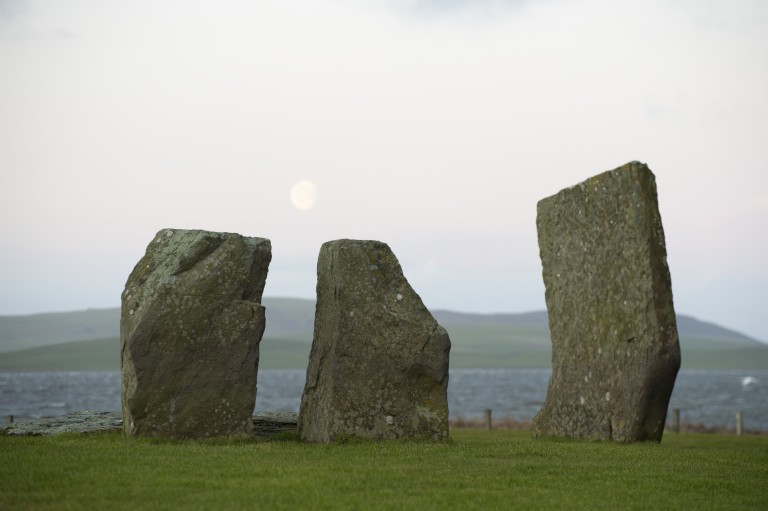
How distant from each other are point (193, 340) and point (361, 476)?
4.77 m

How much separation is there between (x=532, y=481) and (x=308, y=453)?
13.2ft

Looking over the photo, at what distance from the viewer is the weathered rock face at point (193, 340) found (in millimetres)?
17203

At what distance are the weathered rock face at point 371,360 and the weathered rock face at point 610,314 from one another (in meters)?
3.76

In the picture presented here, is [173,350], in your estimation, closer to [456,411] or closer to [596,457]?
[596,457]

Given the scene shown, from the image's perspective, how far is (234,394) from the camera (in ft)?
58.0

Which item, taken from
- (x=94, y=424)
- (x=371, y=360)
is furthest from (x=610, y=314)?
(x=94, y=424)

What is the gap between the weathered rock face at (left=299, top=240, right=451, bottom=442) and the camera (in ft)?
59.0

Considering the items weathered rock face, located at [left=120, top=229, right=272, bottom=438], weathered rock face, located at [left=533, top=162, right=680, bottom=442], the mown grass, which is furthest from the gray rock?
weathered rock face, located at [left=533, top=162, right=680, bottom=442]

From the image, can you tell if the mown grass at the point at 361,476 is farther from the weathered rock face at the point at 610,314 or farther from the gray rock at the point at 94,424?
the weathered rock face at the point at 610,314

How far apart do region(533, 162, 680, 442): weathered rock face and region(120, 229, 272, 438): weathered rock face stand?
7.25 metres

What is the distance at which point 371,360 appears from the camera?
59.5ft

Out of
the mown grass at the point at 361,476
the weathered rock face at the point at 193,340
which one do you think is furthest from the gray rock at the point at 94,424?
the weathered rock face at the point at 193,340

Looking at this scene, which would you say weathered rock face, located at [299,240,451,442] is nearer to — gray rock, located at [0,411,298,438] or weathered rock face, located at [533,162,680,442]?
gray rock, located at [0,411,298,438]

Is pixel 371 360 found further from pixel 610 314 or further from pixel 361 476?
pixel 610 314
